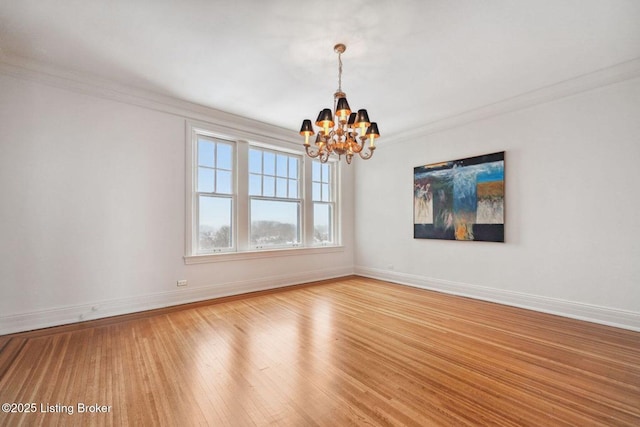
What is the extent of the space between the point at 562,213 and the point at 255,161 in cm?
470

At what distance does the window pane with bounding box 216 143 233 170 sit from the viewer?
15.0ft

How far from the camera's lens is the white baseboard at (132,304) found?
117 inches

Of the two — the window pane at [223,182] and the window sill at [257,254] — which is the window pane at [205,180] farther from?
the window sill at [257,254]

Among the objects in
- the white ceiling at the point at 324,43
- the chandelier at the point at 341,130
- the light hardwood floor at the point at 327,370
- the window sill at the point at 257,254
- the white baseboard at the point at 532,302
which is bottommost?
the light hardwood floor at the point at 327,370

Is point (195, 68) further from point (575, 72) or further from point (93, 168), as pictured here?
point (575, 72)

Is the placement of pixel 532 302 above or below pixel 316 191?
below

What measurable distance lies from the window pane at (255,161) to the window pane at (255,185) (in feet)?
0.37

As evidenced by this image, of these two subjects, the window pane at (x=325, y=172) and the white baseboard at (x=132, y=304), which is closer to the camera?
the white baseboard at (x=132, y=304)

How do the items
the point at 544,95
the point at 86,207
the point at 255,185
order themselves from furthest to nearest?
the point at 255,185 < the point at 544,95 < the point at 86,207

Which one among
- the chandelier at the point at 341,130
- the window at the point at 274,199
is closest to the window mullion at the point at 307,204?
the window at the point at 274,199

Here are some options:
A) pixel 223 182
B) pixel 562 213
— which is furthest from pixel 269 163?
pixel 562 213

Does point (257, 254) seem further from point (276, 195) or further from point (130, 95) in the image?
point (130, 95)

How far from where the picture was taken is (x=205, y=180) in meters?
4.41

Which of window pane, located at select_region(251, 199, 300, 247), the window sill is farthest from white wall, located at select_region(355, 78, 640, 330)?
window pane, located at select_region(251, 199, 300, 247)
